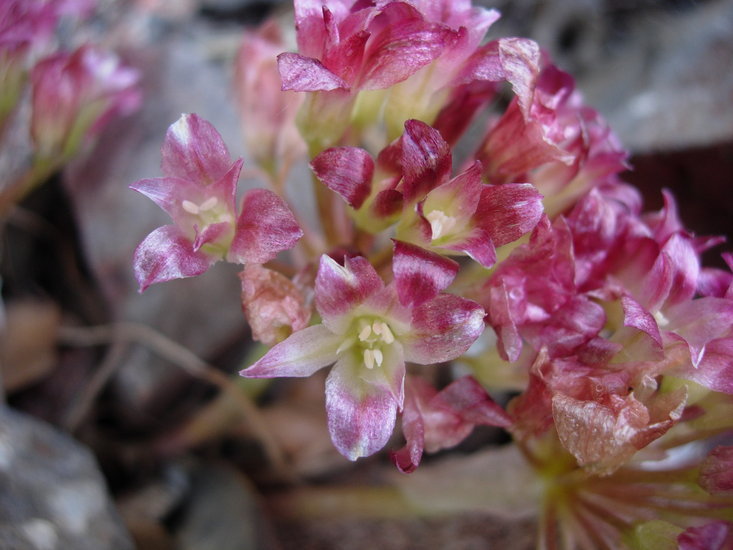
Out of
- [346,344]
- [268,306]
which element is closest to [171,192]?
[268,306]

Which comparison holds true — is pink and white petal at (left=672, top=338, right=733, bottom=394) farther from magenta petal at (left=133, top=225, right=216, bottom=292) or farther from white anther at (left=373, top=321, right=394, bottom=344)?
magenta petal at (left=133, top=225, right=216, bottom=292)

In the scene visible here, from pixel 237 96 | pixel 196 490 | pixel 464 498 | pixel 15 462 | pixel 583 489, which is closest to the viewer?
pixel 583 489

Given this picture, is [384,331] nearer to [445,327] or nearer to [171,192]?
[445,327]

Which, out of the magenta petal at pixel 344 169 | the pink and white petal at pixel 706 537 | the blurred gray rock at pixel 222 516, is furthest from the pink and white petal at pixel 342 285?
the blurred gray rock at pixel 222 516

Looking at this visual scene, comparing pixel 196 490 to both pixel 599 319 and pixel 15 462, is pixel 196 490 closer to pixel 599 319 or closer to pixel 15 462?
pixel 15 462

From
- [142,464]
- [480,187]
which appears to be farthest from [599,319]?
[142,464]

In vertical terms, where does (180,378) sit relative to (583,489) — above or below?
below
